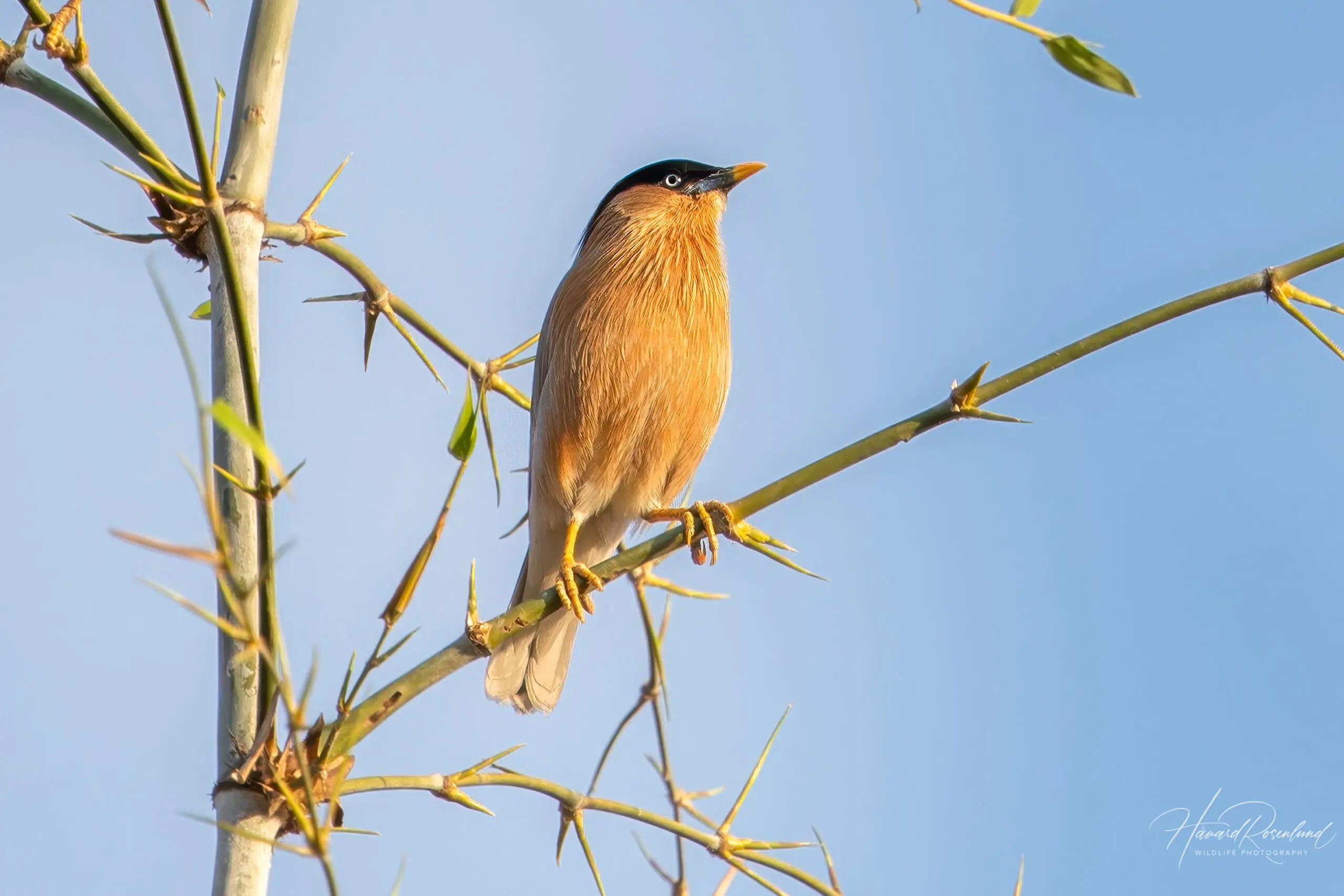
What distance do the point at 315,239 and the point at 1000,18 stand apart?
4.17 feet

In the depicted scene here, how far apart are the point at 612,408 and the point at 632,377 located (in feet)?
0.38

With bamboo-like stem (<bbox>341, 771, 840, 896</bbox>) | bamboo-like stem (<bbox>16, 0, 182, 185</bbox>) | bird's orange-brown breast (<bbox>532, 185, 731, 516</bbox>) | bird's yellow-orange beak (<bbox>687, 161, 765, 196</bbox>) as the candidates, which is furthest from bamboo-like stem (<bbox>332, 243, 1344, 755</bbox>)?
bird's yellow-orange beak (<bbox>687, 161, 765, 196</bbox>)

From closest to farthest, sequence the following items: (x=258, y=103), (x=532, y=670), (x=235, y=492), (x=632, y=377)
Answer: (x=235, y=492) → (x=258, y=103) → (x=632, y=377) → (x=532, y=670)

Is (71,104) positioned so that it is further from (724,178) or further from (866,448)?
(724,178)

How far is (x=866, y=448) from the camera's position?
70.1 inches

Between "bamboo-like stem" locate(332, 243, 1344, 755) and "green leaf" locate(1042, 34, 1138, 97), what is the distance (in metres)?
0.32

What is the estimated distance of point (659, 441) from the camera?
13.2 ft

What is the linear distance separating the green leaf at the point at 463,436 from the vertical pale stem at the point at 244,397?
0.29 meters

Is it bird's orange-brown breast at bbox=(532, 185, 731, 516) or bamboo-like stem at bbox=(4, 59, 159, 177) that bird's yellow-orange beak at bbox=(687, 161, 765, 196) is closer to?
bird's orange-brown breast at bbox=(532, 185, 731, 516)

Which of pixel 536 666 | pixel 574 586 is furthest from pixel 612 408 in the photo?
pixel 536 666

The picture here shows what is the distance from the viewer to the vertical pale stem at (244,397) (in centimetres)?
161

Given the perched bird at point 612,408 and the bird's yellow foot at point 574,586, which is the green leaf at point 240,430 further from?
the perched bird at point 612,408

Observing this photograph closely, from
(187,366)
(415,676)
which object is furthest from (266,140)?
(187,366)

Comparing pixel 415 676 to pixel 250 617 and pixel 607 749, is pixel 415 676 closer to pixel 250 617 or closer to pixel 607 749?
pixel 250 617
